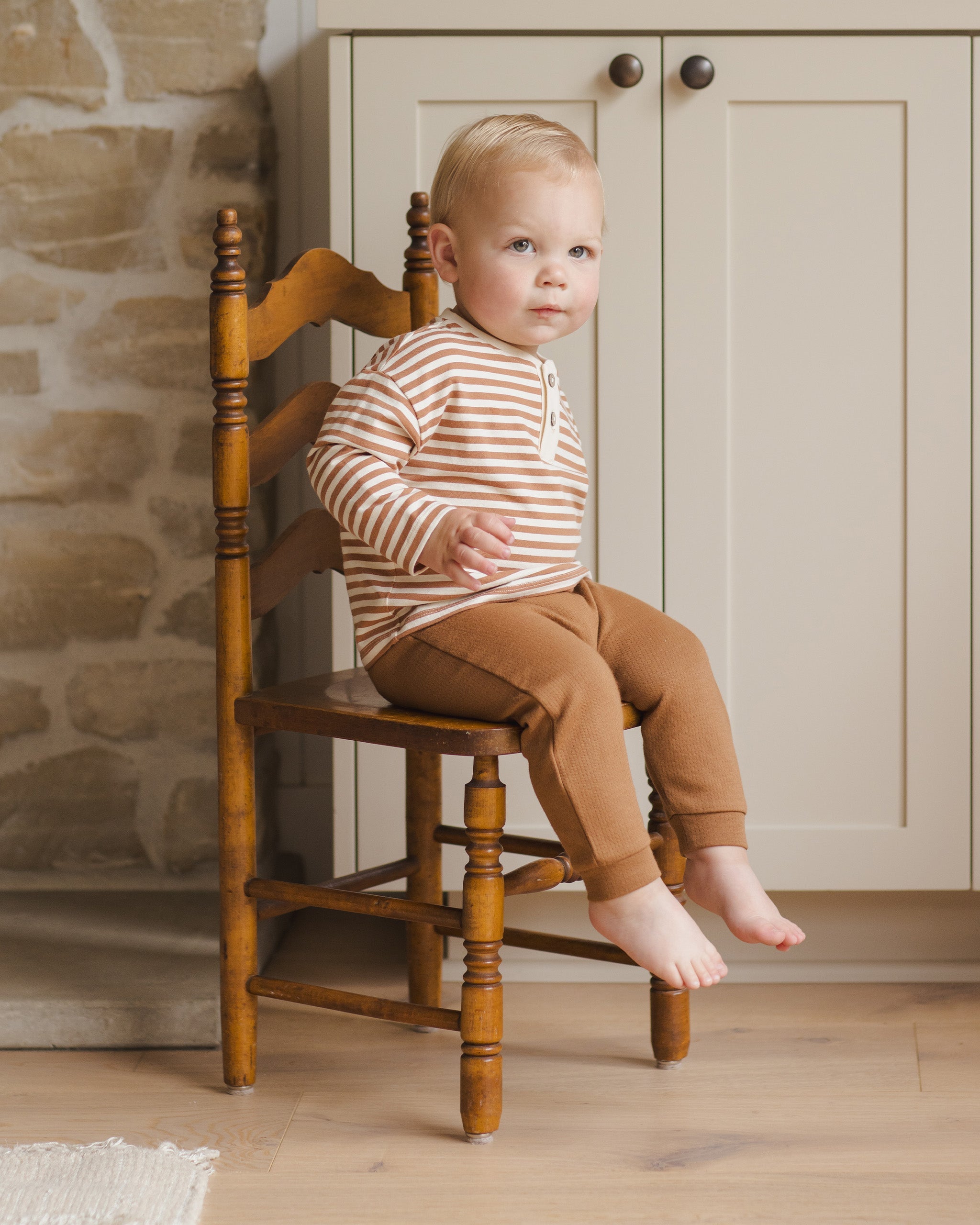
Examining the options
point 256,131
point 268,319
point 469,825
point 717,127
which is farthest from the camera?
point 256,131

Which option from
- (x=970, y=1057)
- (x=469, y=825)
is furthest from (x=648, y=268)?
(x=970, y=1057)

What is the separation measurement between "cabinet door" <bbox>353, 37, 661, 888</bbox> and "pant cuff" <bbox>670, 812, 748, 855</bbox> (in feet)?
1.26

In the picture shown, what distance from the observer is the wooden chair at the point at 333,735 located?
113cm

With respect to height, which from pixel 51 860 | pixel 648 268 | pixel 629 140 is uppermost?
pixel 629 140

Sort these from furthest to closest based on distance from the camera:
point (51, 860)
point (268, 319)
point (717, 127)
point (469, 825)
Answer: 1. point (51, 860)
2. point (717, 127)
3. point (268, 319)
4. point (469, 825)

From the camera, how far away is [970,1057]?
1360 mm

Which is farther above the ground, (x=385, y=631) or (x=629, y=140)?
(x=629, y=140)

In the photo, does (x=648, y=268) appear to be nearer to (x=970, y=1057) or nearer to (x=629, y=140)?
(x=629, y=140)

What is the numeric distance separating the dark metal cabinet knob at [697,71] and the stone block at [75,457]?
80 cm

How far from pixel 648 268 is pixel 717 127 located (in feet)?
0.59

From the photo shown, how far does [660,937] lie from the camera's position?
1079 mm

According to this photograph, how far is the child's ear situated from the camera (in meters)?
1.22

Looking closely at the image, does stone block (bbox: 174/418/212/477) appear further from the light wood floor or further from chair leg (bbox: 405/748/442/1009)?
the light wood floor

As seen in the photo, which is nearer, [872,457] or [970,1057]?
[970,1057]
